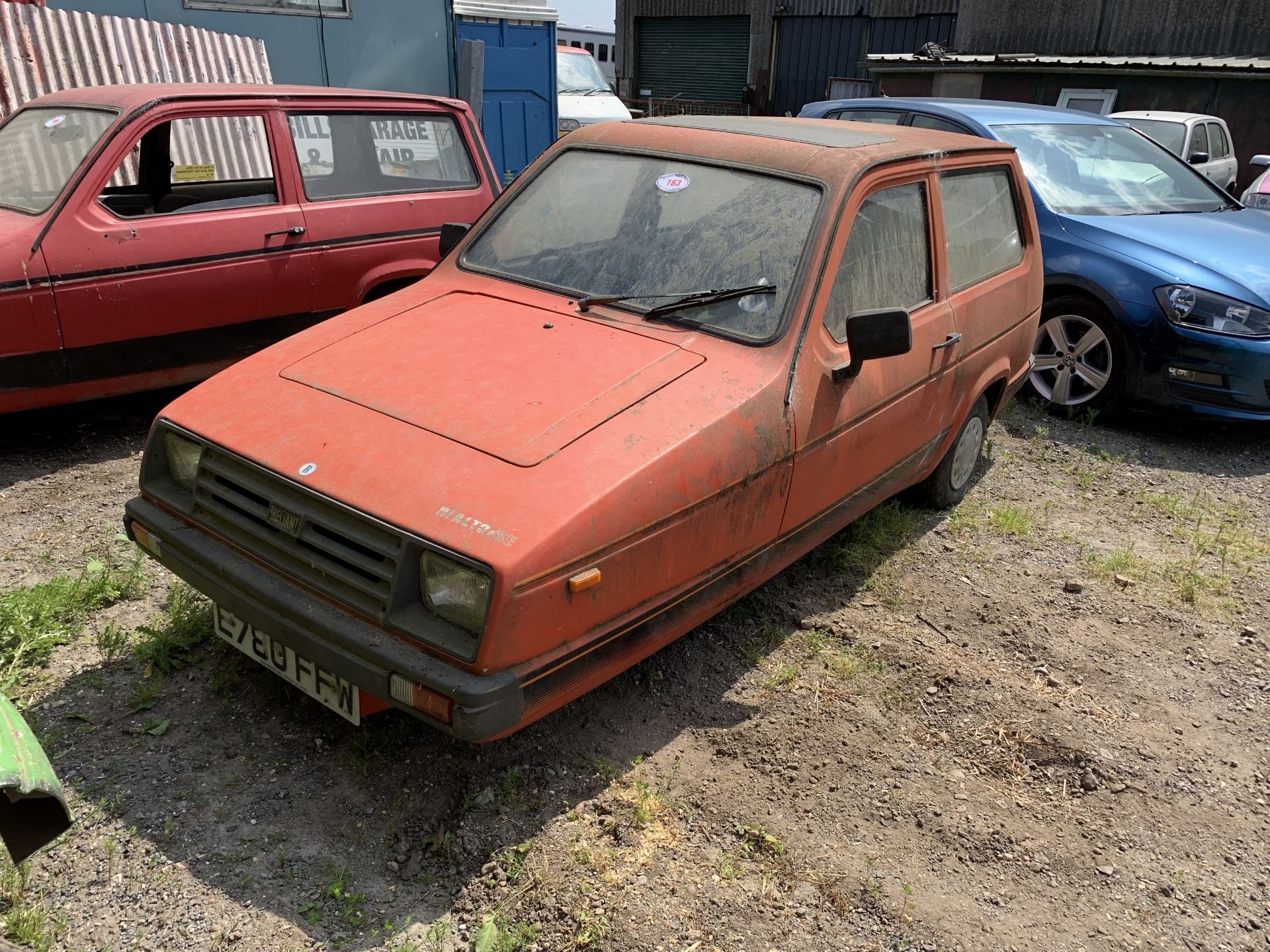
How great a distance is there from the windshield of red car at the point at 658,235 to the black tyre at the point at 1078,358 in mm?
3375

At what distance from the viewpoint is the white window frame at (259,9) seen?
8469 millimetres

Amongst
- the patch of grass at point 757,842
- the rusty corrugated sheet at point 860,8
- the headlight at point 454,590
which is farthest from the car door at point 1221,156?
the headlight at point 454,590

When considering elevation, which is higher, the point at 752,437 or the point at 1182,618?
the point at 752,437

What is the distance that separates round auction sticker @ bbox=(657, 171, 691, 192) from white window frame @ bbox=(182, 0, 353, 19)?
680 cm

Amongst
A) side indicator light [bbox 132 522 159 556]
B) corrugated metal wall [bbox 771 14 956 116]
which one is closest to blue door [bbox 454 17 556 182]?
side indicator light [bbox 132 522 159 556]

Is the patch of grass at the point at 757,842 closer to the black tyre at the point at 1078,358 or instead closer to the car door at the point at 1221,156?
the black tyre at the point at 1078,358

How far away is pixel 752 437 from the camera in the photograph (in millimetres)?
3055

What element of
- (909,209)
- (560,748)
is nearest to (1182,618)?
(909,209)

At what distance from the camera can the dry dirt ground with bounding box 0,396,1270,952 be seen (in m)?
2.56

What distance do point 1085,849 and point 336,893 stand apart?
7.19 feet

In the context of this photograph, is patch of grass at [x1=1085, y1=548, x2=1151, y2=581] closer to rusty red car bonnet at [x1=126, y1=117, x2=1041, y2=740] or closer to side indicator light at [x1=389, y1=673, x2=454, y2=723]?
rusty red car bonnet at [x1=126, y1=117, x2=1041, y2=740]

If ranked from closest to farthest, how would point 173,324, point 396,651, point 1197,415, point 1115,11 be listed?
point 396,651
point 173,324
point 1197,415
point 1115,11

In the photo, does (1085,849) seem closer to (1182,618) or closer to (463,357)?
(1182,618)

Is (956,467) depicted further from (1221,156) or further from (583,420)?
(1221,156)
